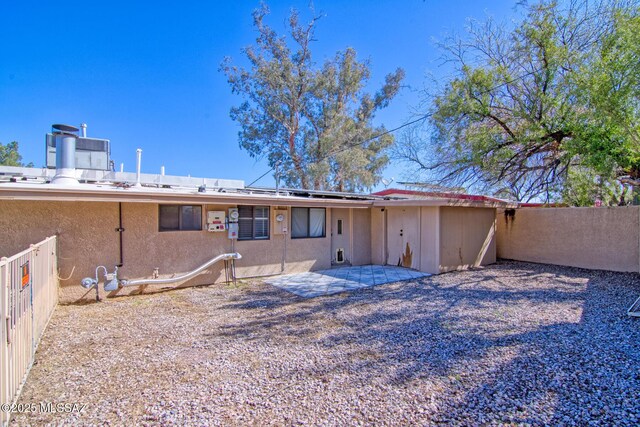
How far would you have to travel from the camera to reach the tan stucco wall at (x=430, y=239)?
348 inches

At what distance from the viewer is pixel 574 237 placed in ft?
32.8

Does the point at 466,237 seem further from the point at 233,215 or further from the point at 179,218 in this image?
the point at 179,218

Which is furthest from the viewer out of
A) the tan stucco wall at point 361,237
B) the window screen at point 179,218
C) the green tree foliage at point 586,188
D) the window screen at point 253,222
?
the tan stucco wall at point 361,237

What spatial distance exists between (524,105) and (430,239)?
4.13 metres

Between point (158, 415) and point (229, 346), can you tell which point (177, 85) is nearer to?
point (229, 346)

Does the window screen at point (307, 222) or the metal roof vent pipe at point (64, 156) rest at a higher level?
the metal roof vent pipe at point (64, 156)

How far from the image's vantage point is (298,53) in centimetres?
1752

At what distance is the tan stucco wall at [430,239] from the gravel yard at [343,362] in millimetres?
2671

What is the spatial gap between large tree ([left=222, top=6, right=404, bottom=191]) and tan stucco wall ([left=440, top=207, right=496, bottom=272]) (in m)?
7.89

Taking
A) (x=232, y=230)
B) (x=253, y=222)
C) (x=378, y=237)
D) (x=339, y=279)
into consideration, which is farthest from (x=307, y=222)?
(x=378, y=237)

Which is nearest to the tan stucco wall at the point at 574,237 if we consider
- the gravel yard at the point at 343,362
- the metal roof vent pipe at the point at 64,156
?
the gravel yard at the point at 343,362

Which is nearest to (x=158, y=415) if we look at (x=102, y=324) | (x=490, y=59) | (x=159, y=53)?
(x=102, y=324)

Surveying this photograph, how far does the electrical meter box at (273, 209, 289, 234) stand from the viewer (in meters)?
8.56

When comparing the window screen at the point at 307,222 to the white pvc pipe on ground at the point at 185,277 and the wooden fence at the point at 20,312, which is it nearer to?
the white pvc pipe on ground at the point at 185,277
